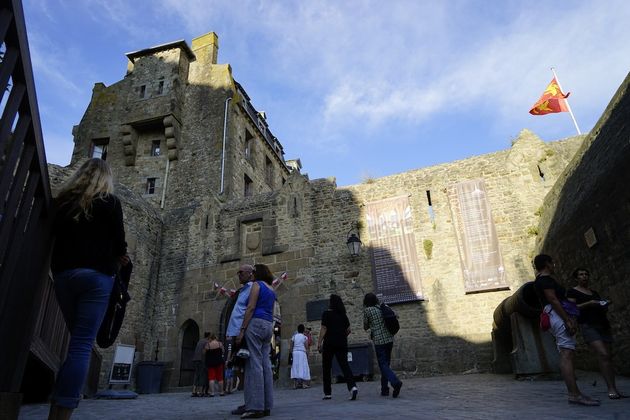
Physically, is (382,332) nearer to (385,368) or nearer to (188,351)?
(385,368)

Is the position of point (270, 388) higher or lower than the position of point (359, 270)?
lower

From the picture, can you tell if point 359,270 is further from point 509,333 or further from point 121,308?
point 121,308

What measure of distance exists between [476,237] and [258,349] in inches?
335

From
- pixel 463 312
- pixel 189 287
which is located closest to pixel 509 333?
pixel 463 312

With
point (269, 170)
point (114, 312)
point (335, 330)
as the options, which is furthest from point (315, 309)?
point (269, 170)

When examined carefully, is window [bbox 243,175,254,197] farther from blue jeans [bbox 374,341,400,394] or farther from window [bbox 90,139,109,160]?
blue jeans [bbox 374,341,400,394]

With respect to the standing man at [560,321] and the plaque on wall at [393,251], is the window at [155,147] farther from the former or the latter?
the standing man at [560,321]

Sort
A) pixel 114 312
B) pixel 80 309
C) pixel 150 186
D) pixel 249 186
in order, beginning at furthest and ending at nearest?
pixel 249 186, pixel 150 186, pixel 114 312, pixel 80 309

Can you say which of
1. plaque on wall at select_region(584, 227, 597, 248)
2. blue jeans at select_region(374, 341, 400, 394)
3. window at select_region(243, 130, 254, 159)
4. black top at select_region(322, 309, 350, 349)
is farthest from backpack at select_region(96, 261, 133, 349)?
window at select_region(243, 130, 254, 159)

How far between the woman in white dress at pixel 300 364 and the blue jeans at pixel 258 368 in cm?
602

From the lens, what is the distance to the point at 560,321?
4.32m

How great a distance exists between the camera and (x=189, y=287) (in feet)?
44.9

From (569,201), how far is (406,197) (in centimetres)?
463

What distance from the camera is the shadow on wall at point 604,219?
601 centimetres
